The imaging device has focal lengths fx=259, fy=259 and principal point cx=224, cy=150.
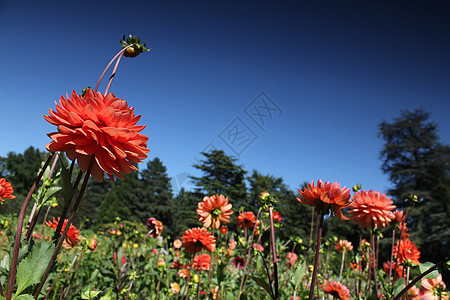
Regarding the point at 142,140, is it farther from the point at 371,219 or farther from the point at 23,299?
the point at 371,219

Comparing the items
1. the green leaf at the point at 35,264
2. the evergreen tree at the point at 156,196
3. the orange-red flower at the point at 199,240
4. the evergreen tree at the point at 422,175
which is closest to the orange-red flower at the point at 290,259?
the orange-red flower at the point at 199,240

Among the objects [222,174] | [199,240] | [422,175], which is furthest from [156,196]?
[199,240]

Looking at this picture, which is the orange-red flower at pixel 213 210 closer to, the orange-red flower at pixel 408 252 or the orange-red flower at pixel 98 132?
the orange-red flower at pixel 98 132

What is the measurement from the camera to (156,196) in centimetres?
2681

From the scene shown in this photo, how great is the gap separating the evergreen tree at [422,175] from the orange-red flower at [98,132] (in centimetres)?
1743

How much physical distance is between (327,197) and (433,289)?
47.6 inches

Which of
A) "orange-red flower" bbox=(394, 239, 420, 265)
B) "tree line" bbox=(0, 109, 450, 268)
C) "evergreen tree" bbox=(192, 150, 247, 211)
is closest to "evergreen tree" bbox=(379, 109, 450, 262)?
"tree line" bbox=(0, 109, 450, 268)

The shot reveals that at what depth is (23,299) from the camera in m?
0.62

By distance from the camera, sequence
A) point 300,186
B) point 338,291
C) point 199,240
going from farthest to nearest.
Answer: point 300,186
point 199,240
point 338,291

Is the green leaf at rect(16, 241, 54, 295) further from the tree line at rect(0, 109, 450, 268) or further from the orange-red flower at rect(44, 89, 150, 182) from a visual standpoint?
the tree line at rect(0, 109, 450, 268)

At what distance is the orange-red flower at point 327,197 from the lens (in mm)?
869

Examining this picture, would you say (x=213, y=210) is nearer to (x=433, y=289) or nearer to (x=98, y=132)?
(x=98, y=132)

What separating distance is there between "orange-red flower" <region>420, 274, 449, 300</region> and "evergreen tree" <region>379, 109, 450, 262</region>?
15727mm

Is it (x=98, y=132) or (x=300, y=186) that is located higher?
(x=300, y=186)
